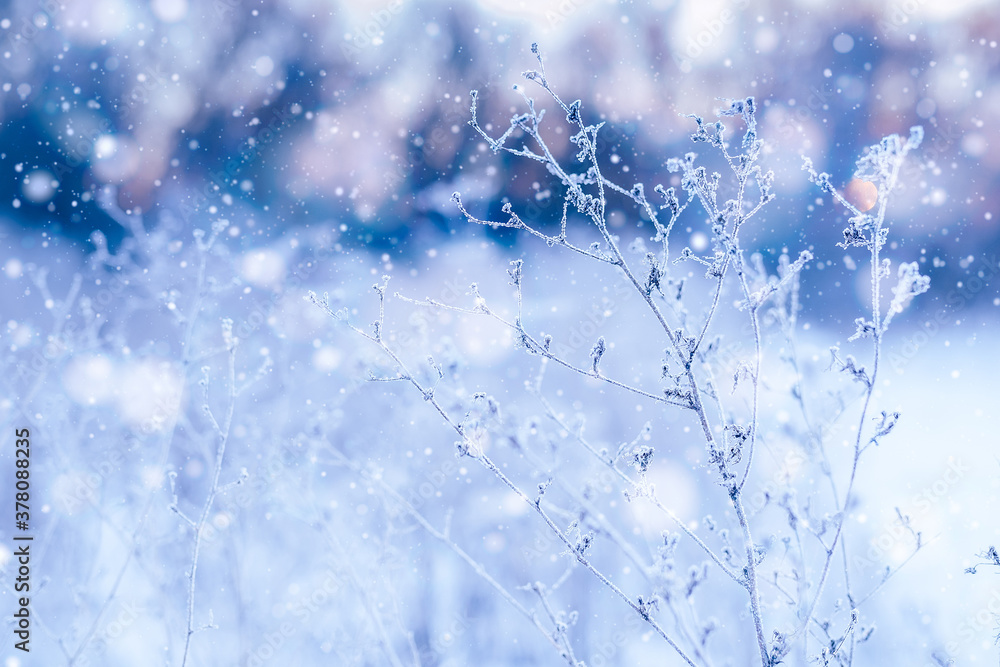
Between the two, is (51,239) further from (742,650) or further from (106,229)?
(742,650)

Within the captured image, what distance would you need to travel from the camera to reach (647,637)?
21.2 feet

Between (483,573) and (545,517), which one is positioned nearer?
(545,517)

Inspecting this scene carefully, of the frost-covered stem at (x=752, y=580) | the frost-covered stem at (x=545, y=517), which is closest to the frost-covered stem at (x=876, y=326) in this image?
the frost-covered stem at (x=752, y=580)

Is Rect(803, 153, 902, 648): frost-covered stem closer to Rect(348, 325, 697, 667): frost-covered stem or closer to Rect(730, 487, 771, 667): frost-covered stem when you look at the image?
Rect(730, 487, 771, 667): frost-covered stem

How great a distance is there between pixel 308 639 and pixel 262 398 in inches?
101

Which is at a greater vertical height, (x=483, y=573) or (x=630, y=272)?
(x=630, y=272)

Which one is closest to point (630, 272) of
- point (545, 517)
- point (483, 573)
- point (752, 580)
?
point (545, 517)

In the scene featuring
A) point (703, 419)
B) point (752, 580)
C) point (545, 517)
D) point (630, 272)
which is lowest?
point (752, 580)

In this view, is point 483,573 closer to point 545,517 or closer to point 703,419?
point 545,517

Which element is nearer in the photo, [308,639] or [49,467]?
[49,467]

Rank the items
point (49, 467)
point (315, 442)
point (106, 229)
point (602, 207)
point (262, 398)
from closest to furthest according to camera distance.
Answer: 1. point (602, 207)
2. point (315, 442)
3. point (49, 467)
4. point (106, 229)
5. point (262, 398)

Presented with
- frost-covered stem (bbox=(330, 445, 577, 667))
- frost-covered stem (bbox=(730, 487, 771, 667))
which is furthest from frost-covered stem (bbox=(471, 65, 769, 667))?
frost-covered stem (bbox=(330, 445, 577, 667))

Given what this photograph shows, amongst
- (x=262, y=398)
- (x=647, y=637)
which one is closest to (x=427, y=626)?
(x=647, y=637)

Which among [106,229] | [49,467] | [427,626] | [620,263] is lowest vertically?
[620,263]
